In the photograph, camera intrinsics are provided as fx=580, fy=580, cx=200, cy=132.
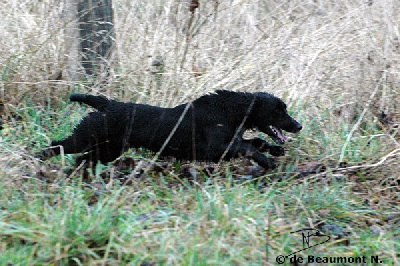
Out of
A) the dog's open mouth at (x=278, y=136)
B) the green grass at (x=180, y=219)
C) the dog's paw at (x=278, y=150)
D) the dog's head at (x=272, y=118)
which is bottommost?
the green grass at (x=180, y=219)

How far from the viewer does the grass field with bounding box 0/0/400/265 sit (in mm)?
3502

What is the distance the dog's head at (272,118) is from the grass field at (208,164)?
0.31m

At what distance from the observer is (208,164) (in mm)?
5586

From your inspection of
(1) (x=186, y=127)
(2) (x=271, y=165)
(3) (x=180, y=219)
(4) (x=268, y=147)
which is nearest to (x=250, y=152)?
(2) (x=271, y=165)

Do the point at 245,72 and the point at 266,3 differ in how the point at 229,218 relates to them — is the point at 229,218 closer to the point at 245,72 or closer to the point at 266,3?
the point at 245,72

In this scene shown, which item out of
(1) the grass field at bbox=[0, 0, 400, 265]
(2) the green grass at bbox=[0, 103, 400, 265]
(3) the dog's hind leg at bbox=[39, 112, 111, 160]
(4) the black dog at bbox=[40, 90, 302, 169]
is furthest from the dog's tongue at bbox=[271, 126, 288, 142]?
(3) the dog's hind leg at bbox=[39, 112, 111, 160]

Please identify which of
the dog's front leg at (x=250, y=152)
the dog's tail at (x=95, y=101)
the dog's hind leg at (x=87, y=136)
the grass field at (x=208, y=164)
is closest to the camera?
the grass field at (x=208, y=164)

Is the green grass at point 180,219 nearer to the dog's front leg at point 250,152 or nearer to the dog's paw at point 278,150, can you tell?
the dog's front leg at point 250,152

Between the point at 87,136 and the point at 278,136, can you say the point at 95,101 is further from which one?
the point at 278,136

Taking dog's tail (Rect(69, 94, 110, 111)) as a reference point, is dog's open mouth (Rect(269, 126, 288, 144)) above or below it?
below

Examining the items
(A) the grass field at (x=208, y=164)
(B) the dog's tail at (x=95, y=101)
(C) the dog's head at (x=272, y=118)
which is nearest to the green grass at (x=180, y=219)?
(A) the grass field at (x=208, y=164)

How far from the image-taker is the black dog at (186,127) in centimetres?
521

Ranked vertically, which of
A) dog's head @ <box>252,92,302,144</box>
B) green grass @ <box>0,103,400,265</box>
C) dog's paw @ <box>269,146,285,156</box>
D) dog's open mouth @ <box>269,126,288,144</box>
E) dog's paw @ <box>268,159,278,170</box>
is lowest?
green grass @ <box>0,103,400,265</box>

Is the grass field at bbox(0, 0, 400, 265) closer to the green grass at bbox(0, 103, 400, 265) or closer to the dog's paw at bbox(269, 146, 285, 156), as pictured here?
the green grass at bbox(0, 103, 400, 265)
